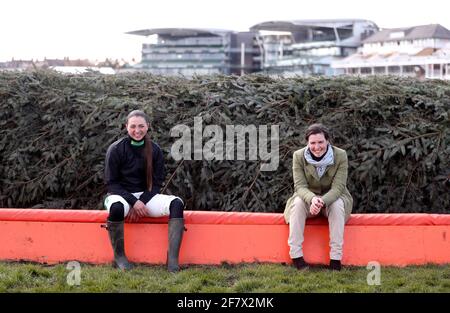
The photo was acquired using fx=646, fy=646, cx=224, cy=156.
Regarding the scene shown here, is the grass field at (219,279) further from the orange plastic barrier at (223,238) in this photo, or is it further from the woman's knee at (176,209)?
the woman's knee at (176,209)

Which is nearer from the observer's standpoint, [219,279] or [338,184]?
[219,279]

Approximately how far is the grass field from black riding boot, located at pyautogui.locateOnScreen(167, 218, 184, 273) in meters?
0.09

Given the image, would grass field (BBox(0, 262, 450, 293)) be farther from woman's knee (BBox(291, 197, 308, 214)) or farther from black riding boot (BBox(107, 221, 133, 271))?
woman's knee (BBox(291, 197, 308, 214))

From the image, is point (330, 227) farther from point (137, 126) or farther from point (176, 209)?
point (137, 126)

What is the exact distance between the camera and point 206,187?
6.53 m

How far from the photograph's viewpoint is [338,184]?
213 inches

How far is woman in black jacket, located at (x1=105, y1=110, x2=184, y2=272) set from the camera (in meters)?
5.30

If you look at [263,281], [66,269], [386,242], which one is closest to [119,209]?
[66,269]

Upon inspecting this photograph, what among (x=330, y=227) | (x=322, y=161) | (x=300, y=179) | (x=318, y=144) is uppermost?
(x=318, y=144)

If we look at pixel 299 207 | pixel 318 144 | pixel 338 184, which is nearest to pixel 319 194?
pixel 338 184

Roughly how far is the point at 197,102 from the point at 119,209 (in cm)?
183

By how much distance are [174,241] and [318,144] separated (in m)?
1.45

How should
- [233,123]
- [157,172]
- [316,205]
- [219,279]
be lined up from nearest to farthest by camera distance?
1. [219,279]
2. [316,205]
3. [157,172]
4. [233,123]

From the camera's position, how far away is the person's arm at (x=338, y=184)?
530 centimetres
